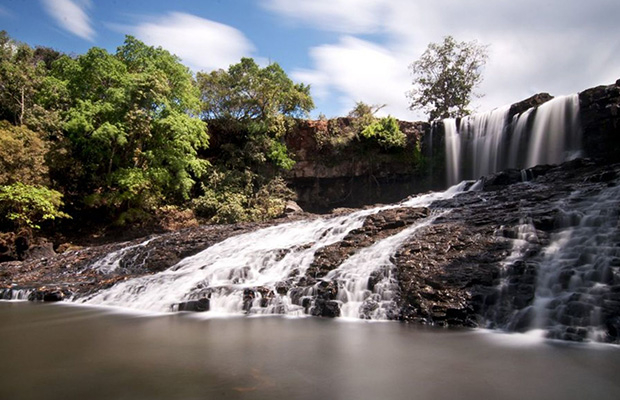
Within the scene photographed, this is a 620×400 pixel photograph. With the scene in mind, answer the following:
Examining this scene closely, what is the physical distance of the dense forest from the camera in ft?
44.7

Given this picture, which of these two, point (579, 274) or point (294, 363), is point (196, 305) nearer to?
point (294, 363)

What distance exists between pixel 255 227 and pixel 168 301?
5.26 metres

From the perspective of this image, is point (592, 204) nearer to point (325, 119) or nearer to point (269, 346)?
point (269, 346)

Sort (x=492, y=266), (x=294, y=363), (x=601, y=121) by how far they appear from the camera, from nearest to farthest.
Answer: (x=294, y=363) < (x=492, y=266) < (x=601, y=121)

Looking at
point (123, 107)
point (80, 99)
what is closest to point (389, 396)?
point (123, 107)

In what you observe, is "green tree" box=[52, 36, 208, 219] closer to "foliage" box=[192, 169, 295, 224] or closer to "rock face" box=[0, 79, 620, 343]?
"foliage" box=[192, 169, 295, 224]

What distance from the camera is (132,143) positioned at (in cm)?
1545

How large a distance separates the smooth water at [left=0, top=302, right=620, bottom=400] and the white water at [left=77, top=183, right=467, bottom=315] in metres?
1.10

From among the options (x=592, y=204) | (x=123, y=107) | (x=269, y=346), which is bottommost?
(x=269, y=346)

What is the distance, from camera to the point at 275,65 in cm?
1927

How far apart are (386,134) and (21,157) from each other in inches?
590

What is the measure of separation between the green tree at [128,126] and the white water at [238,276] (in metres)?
7.31

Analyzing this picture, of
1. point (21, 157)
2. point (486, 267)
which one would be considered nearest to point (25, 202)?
point (21, 157)

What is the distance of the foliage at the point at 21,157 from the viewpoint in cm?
1241
